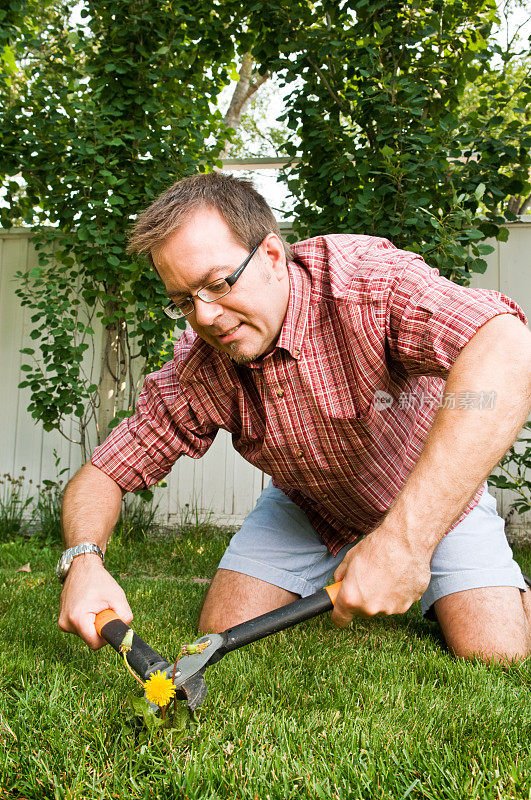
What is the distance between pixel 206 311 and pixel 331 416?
1.79 ft

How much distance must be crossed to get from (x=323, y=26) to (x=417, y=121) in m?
0.95

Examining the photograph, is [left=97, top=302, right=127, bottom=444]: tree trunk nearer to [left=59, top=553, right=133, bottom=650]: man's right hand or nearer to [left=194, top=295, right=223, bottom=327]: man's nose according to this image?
[left=194, top=295, right=223, bottom=327]: man's nose

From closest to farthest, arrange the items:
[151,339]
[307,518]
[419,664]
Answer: [419,664], [307,518], [151,339]

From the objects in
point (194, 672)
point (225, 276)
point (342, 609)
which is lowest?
point (194, 672)

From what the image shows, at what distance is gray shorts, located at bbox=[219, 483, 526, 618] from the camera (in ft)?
8.41

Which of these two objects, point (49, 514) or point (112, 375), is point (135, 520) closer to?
point (49, 514)

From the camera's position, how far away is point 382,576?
1.56m

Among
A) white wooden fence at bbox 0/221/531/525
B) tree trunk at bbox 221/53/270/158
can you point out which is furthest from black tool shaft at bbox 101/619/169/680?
tree trunk at bbox 221/53/270/158

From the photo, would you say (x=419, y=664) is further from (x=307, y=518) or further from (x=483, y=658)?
(x=307, y=518)

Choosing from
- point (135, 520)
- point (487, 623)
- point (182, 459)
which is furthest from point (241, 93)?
point (487, 623)

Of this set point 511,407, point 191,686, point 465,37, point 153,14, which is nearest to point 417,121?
point 465,37

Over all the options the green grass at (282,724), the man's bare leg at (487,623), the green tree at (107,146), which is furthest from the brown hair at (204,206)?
the green tree at (107,146)

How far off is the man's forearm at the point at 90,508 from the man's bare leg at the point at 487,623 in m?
1.25

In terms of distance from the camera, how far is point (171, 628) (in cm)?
268
